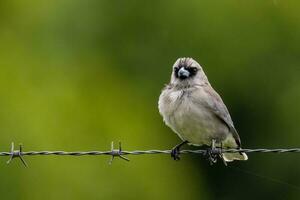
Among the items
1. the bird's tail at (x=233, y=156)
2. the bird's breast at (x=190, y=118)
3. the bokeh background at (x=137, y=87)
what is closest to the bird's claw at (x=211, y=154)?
the bird's breast at (x=190, y=118)

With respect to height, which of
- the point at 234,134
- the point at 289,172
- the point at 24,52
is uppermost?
the point at 24,52

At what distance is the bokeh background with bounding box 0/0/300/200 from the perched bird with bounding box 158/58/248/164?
8262 mm

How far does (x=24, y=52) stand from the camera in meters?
26.6

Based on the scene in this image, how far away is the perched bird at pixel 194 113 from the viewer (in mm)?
14945

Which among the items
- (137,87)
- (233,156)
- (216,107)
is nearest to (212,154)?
(216,107)

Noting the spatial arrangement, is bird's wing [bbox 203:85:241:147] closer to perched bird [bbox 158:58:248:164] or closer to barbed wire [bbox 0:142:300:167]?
perched bird [bbox 158:58:248:164]

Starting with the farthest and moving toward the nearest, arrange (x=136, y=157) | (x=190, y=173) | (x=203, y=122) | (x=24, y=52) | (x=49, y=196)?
(x=190, y=173) → (x=24, y=52) → (x=136, y=157) → (x=49, y=196) → (x=203, y=122)

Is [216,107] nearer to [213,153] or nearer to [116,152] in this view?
[213,153]

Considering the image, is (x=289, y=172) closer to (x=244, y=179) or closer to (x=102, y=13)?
(x=244, y=179)

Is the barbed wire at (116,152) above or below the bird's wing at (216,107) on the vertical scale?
below

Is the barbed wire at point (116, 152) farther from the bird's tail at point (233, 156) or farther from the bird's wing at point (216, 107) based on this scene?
the bird's tail at point (233, 156)

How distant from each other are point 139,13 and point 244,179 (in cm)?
388

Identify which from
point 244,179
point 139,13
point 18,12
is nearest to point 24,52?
point 18,12

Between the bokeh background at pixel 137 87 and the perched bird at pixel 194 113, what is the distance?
8.26 meters
